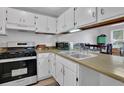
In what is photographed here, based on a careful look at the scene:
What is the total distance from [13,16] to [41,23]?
29.8 inches

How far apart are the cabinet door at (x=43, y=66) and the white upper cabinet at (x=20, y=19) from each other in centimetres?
90

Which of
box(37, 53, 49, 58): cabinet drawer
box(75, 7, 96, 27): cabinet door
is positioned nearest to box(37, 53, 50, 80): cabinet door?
box(37, 53, 49, 58): cabinet drawer

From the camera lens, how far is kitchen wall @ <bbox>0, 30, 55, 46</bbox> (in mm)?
2350

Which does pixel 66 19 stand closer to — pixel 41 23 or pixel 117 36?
pixel 41 23

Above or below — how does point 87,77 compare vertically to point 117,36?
below

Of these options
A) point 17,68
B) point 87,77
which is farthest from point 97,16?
point 17,68

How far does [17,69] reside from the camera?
181cm

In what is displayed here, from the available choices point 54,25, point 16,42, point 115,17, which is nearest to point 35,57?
point 16,42

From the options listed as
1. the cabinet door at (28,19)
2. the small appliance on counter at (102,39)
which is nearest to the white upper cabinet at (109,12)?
the small appliance on counter at (102,39)

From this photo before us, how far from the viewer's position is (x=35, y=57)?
2.10 m

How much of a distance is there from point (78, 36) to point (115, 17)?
1.63 meters

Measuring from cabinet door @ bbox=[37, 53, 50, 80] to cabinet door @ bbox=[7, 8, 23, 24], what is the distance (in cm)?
108
